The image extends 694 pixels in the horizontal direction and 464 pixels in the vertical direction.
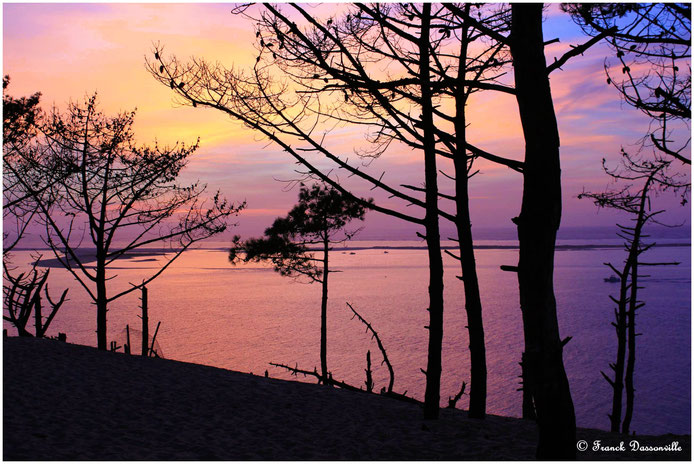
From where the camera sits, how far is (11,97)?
53.8ft

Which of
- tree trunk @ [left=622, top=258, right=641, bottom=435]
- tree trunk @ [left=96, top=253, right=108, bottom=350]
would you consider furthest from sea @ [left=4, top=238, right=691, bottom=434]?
tree trunk @ [left=96, top=253, right=108, bottom=350]

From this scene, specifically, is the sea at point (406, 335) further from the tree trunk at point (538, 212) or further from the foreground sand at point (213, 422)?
the tree trunk at point (538, 212)

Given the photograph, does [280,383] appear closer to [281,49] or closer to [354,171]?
[354,171]

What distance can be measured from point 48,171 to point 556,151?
16.0m

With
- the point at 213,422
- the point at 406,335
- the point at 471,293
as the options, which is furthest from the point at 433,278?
the point at 406,335

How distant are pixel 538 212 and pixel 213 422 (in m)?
6.52

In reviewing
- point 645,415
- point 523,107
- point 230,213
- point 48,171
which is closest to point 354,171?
point 523,107

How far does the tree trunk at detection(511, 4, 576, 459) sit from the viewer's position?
20.0 ft

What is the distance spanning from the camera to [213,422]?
9344mm

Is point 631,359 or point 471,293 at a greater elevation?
point 471,293

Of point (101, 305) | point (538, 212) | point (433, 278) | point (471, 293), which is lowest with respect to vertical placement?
point (101, 305)

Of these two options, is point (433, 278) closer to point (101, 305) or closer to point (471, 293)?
point (471, 293)

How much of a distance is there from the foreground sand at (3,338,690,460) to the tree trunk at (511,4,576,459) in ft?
6.72

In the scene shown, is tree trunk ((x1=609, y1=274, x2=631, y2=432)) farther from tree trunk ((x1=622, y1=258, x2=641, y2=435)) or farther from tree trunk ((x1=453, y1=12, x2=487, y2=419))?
tree trunk ((x1=453, y1=12, x2=487, y2=419))
